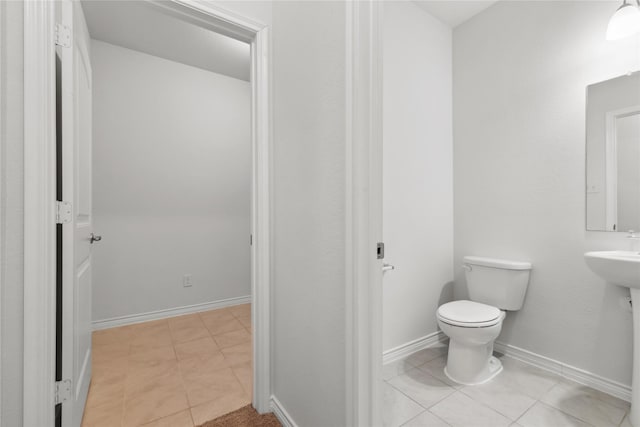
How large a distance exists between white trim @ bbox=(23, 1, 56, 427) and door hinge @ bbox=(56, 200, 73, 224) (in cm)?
6

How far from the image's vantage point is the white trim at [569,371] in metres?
1.62

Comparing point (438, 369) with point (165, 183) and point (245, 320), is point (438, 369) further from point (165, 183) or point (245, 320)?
point (165, 183)

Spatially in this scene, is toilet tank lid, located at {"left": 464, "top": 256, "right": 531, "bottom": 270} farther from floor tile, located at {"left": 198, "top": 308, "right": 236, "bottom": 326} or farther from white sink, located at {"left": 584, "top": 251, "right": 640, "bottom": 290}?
floor tile, located at {"left": 198, "top": 308, "right": 236, "bottom": 326}

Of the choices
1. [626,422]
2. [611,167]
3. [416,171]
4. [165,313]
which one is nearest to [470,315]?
[626,422]

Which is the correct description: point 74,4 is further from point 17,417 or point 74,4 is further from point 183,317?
point 183,317

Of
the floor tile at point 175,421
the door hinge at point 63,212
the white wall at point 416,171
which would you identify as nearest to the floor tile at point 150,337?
the floor tile at point 175,421

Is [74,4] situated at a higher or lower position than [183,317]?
higher

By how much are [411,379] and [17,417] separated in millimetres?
1848

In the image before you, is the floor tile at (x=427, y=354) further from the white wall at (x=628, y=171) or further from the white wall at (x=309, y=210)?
the white wall at (x=628, y=171)

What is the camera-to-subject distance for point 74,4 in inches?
51.6

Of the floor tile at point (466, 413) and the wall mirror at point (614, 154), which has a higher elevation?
the wall mirror at point (614, 154)

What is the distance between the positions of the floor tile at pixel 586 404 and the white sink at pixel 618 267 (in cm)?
69

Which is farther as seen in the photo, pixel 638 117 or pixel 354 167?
pixel 638 117

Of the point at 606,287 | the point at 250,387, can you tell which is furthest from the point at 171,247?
the point at 606,287
